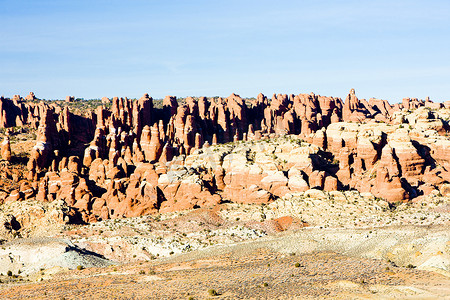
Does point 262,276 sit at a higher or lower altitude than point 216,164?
lower

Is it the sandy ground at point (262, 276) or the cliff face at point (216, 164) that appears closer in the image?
the sandy ground at point (262, 276)

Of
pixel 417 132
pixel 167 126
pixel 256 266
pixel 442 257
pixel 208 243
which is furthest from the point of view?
pixel 167 126

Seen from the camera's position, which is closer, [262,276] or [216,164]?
[262,276]

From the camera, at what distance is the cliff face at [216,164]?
403ft

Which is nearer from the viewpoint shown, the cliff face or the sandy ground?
the sandy ground

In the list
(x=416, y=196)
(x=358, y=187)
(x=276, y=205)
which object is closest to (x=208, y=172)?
(x=276, y=205)

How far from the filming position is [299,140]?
471ft

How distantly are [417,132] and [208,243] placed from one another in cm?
5797

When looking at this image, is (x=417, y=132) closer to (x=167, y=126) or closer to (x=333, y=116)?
(x=333, y=116)

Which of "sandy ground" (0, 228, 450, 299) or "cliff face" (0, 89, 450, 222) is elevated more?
"cliff face" (0, 89, 450, 222)

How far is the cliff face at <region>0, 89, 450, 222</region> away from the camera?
12281 cm

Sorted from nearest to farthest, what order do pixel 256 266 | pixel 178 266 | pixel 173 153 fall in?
pixel 256 266 → pixel 178 266 → pixel 173 153

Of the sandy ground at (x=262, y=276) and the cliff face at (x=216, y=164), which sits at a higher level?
the cliff face at (x=216, y=164)

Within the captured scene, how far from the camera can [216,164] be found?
136 metres
